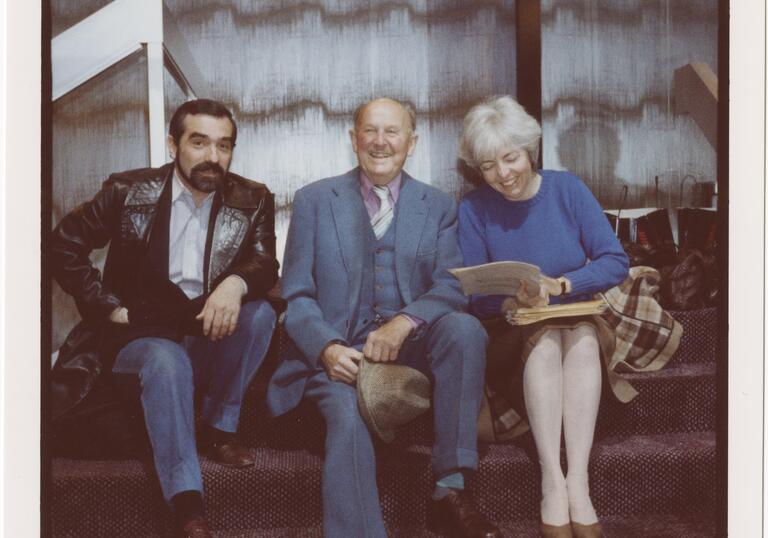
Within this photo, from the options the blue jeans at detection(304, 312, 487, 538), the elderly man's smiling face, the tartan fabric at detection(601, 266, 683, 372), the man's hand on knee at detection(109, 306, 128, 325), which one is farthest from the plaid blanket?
the man's hand on knee at detection(109, 306, 128, 325)

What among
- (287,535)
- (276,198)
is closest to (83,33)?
(276,198)

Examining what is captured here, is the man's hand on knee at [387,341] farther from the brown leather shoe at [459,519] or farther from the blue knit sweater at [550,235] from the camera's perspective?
the brown leather shoe at [459,519]

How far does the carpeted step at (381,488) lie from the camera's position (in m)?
1.97

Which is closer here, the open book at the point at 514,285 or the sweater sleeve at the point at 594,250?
the open book at the point at 514,285

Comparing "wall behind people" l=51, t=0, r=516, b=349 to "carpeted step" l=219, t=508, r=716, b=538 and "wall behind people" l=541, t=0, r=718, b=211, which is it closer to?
"wall behind people" l=541, t=0, r=718, b=211

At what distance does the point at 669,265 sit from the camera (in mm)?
2262

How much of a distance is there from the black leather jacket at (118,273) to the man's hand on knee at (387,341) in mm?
364

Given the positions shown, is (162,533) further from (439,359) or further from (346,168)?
(346,168)

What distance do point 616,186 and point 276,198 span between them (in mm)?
986

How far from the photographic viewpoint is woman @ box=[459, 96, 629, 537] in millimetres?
2033

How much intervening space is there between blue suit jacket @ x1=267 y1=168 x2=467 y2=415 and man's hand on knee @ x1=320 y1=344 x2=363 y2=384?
0.10 feet

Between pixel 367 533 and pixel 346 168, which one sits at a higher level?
pixel 346 168

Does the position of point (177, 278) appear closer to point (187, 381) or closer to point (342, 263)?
point (187, 381)

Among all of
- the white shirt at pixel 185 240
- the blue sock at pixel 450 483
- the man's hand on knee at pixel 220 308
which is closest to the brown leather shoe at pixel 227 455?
the man's hand on knee at pixel 220 308
